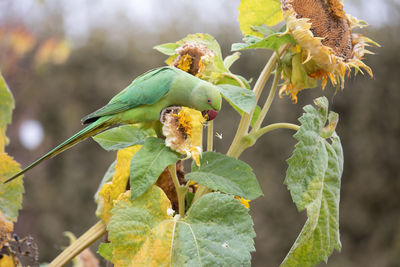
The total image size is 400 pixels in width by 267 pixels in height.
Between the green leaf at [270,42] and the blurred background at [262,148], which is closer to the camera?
the green leaf at [270,42]

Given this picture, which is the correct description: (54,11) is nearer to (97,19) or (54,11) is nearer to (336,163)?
(97,19)

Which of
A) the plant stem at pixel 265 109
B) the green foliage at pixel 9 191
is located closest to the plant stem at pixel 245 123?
the plant stem at pixel 265 109

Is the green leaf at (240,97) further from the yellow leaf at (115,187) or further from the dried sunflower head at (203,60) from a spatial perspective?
the yellow leaf at (115,187)

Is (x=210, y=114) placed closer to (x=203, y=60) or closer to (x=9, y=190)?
(x=203, y=60)

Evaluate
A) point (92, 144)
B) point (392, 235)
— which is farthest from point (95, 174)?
point (392, 235)

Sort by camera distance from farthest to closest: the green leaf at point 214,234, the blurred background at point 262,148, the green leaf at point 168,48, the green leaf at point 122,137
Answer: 1. the blurred background at point 262,148
2. the green leaf at point 168,48
3. the green leaf at point 122,137
4. the green leaf at point 214,234

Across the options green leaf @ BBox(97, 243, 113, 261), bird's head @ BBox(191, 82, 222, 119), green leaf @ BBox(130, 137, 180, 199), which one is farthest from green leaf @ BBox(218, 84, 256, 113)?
green leaf @ BBox(97, 243, 113, 261)
